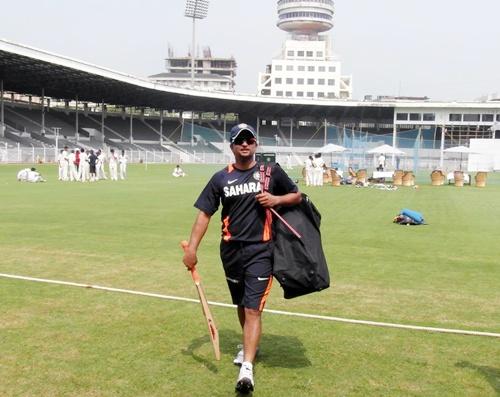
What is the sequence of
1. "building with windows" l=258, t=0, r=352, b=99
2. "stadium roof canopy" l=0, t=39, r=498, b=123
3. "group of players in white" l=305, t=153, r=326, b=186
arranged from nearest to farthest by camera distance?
"group of players in white" l=305, t=153, r=326, b=186 → "stadium roof canopy" l=0, t=39, r=498, b=123 → "building with windows" l=258, t=0, r=352, b=99

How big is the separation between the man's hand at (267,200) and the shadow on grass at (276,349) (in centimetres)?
129

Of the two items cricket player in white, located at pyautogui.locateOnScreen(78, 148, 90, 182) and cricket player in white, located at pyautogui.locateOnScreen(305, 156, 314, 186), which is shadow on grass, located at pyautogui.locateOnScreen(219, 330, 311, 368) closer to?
cricket player in white, located at pyautogui.locateOnScreen(305, 156, 314, 186)

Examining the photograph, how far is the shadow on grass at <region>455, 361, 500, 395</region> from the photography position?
4.22 m

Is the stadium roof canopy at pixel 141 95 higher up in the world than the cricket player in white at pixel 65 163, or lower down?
higher up

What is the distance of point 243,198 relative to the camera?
437 centimetres

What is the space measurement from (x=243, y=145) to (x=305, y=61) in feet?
449

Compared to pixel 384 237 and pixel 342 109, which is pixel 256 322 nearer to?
pixel 384 237

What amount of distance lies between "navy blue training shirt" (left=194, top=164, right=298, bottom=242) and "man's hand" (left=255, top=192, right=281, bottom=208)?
0.26 ft

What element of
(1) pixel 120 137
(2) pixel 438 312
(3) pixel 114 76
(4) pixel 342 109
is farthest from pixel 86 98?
(2) pixel 438 312

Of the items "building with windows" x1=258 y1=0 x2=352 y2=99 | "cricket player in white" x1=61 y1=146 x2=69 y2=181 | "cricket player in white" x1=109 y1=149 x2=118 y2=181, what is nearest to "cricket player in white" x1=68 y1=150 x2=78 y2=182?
"cricket player in white" x1=61 y1=146 x2=69 y2=181

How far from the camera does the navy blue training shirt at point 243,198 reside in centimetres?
436

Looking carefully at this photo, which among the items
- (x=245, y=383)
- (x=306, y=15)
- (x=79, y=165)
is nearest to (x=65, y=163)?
(x=79, y=165)

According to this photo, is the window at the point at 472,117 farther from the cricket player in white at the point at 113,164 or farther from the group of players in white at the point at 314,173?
the cricket player in white at the point at 113,164

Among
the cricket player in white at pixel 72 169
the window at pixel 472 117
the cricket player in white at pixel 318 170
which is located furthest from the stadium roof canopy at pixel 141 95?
the cricket player in white at pixel 318 170
